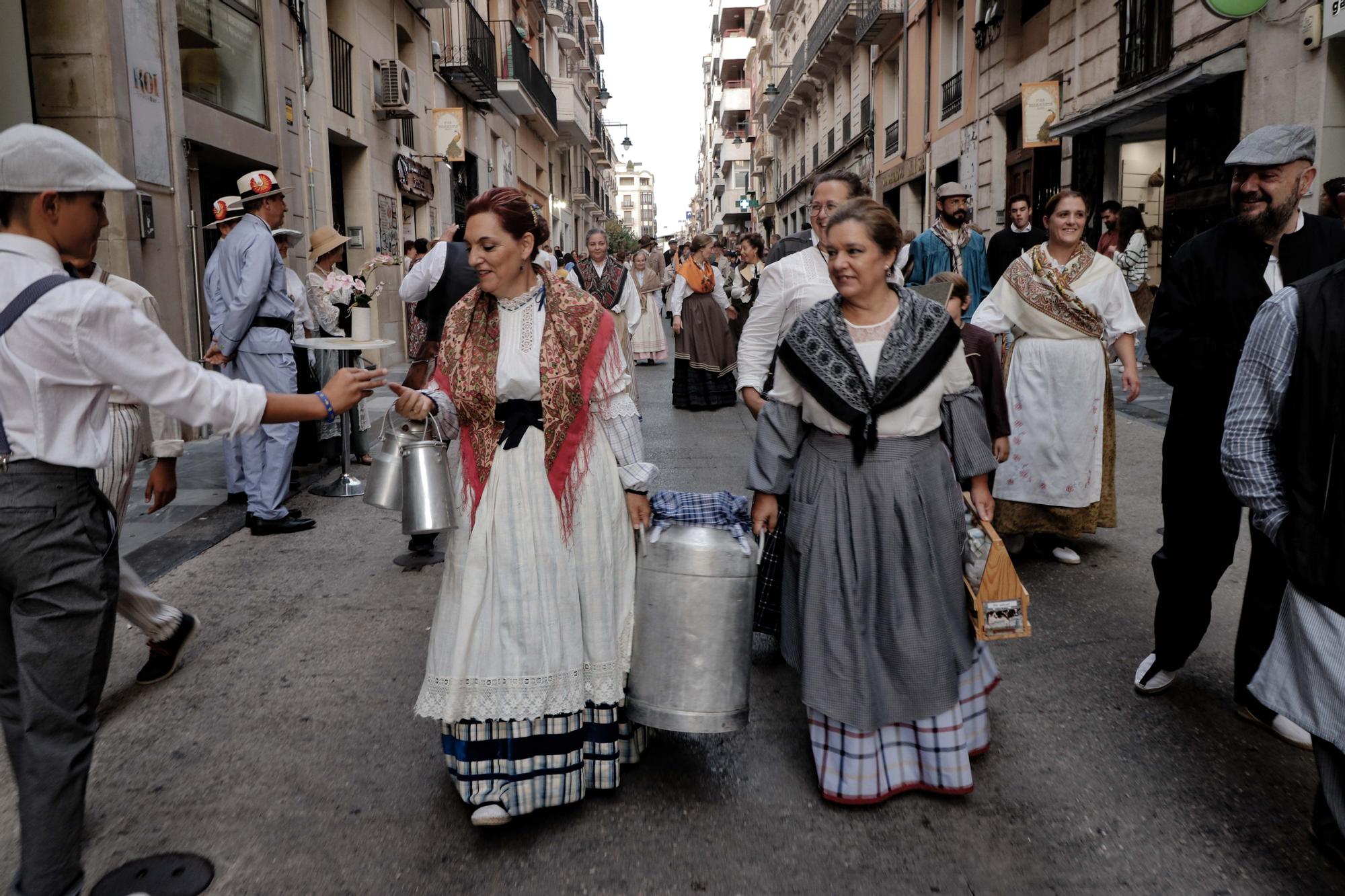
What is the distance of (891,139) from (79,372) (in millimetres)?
25863

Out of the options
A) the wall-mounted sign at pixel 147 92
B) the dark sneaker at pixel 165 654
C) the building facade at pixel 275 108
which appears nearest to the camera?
the dark sneaker at pixel 165 654

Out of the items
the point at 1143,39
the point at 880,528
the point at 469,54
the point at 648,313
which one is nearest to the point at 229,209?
the point at 880,528

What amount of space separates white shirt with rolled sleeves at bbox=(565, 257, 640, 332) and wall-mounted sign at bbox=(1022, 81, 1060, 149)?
7.13 metres

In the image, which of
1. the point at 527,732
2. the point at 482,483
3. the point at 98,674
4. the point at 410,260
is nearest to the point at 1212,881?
the point at 527,732

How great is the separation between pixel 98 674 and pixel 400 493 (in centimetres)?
84

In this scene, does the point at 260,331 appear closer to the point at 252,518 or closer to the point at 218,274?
the point at 218,274

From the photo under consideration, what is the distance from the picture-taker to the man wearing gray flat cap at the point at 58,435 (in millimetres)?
2291

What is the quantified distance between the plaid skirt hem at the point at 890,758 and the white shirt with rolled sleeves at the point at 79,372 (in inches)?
71.2

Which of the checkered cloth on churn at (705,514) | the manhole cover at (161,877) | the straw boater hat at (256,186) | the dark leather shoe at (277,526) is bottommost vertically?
the manhole cover at (161,877)

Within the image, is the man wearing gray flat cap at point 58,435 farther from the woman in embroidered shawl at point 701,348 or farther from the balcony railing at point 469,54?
the balcony railing at point 469,54

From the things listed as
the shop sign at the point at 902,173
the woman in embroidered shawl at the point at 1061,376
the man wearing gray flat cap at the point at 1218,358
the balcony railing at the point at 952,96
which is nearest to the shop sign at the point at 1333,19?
the woman in embroidered shawl at the point at 1061,376

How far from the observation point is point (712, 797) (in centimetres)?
312

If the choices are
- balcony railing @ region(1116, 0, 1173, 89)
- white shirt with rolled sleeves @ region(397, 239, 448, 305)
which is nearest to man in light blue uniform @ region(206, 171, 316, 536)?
white shirt with rolled sleeves @ region(397, 239, 448, 305)

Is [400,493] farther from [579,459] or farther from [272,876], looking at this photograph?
[272,876]
